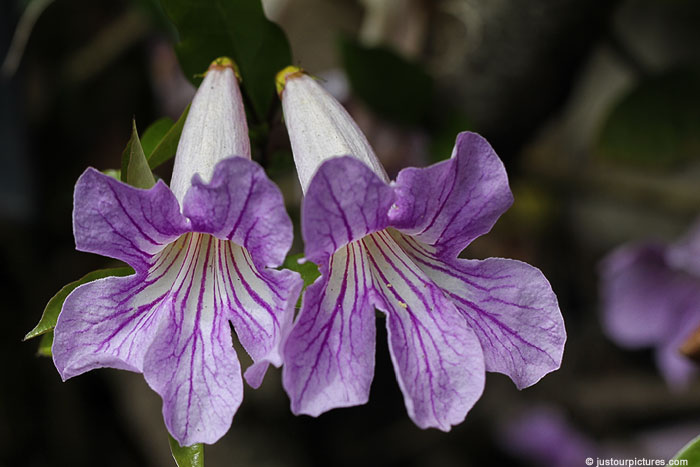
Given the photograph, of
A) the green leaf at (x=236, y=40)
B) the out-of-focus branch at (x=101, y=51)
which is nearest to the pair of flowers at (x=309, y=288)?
the green leaf at (x=236, y=40)

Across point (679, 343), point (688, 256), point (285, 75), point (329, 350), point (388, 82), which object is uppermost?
point (285, 75)

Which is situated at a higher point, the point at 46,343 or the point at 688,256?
the point at 46,343

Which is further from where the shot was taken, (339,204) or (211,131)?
(211,131)

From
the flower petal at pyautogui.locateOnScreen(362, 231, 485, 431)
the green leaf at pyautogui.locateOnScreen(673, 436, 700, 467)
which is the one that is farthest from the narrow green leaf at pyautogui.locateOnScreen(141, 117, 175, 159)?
the green leaf at pyautogui.locateOnScreen(673, 436, 700, 467)

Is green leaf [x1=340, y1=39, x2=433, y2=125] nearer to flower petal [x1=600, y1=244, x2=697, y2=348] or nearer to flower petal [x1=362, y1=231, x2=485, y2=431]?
flower petal [x1=600, y1=244, x2=697, y2=348]

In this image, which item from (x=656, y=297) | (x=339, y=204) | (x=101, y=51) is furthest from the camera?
(x=101, y=51)

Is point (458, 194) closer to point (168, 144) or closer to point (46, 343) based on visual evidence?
point (168, 144)

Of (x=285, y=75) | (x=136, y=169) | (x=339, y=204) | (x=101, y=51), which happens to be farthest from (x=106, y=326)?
(x=101, y=51)
